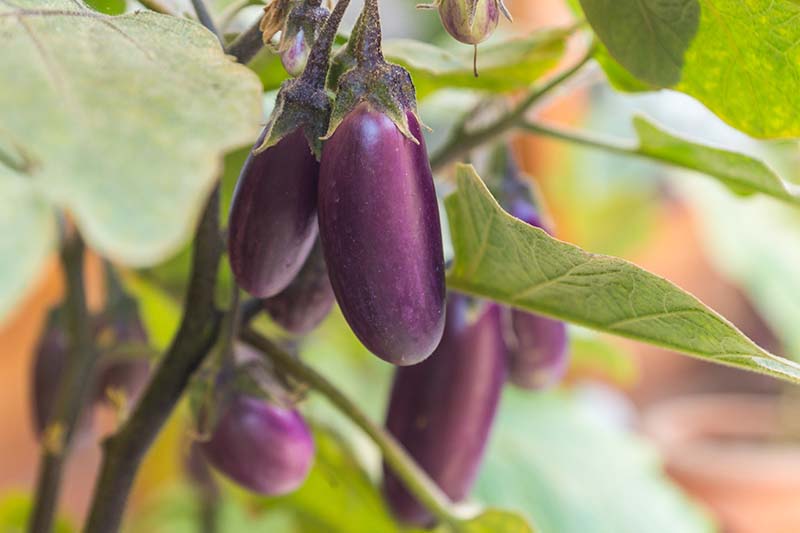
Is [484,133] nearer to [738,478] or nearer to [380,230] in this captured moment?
[380,230]

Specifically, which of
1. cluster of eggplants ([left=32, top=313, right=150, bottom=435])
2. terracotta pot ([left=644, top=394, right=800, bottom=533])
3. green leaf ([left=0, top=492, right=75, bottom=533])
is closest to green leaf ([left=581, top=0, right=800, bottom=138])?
cluster of eggplants ([left=32, top=313, right=150, bottom=435])

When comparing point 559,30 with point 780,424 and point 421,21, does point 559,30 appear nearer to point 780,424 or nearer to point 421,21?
point 780,424

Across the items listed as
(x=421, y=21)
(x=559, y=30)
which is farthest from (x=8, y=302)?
(x=421, y=21)

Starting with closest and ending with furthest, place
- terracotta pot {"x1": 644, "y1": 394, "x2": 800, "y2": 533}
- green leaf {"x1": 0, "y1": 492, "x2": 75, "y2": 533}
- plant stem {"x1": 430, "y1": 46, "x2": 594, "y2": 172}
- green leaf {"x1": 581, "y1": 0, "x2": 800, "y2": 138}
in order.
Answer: green leaf {"x1": 581, "y1": 0, "x2": 800, "y2": 138} < plant stem {"x1": 430, "y1": 46, "x2": 594, "y2": 172} < green leaf {"x1": 0, "y1": 492, "x2": 75, "y2": 533} < terracotta pot {"x1": 644, "y1": 394, "x2": 800, "y2": 533}

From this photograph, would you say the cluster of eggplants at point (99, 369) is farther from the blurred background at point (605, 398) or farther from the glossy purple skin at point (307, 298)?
the glossy purple skin at point (307, 298)

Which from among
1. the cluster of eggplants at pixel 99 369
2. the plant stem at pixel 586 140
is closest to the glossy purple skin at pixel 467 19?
the plant stem at pixel 586 140

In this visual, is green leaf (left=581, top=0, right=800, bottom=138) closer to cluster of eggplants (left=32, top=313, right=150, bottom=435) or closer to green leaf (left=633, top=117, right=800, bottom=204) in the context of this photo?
green leaf (left=633, top=117, right=800, bottom=204)
